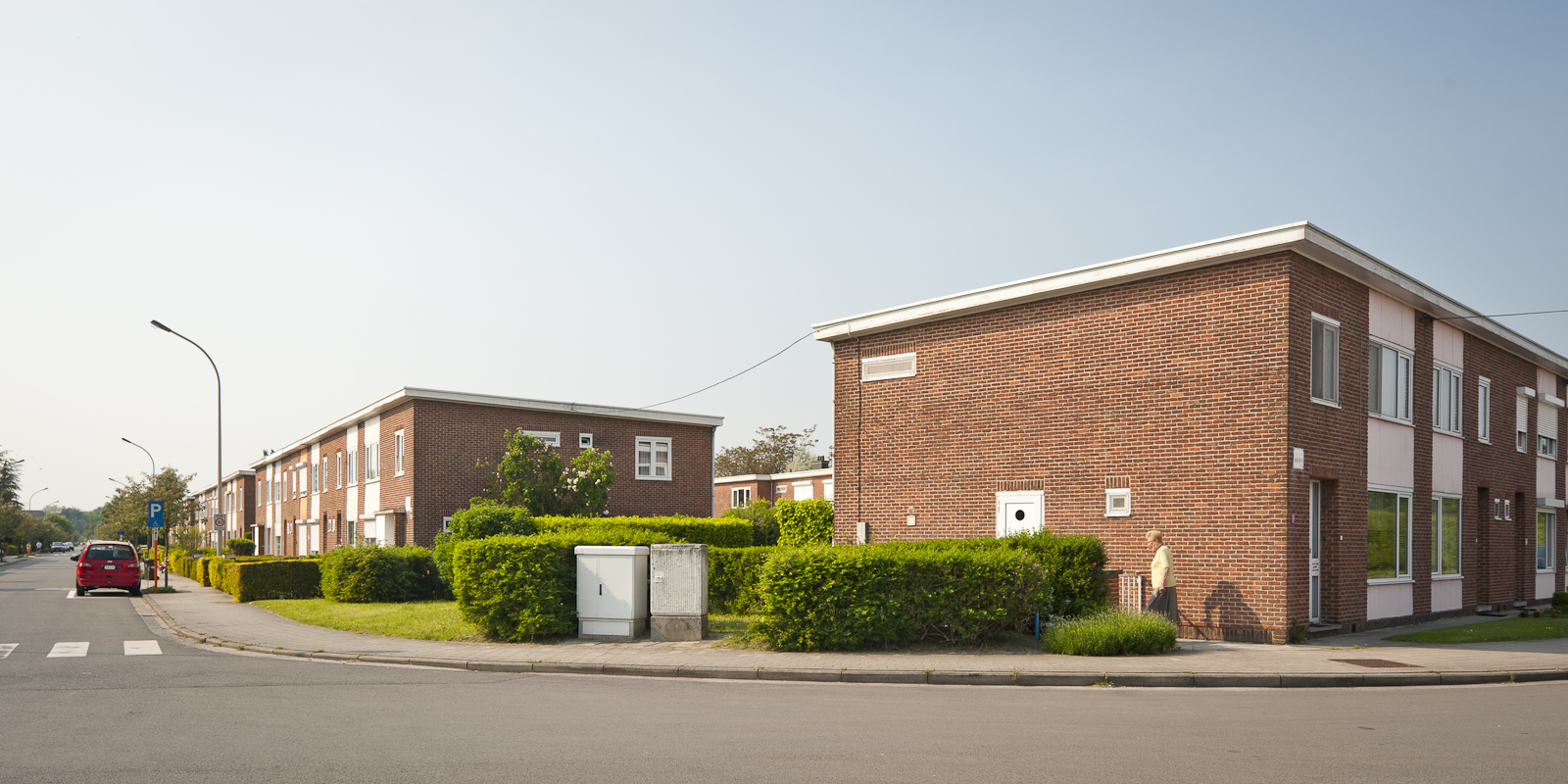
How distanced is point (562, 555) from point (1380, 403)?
14.3m

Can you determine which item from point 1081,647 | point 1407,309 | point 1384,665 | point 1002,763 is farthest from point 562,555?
point 1407,309

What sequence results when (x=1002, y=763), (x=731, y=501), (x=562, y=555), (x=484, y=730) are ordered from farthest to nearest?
(x=731, y=501) → (x=562, y=555) → (x=484, y=730) → (x=1002, y=763)

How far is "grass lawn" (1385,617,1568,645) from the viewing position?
55.5 ft

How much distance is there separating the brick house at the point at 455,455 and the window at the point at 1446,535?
23.6 metres

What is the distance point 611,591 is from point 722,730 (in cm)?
719

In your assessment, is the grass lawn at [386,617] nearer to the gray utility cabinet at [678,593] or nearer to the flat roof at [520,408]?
the gray utility cabinet at [678,593]

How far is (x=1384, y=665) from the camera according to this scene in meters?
13.4

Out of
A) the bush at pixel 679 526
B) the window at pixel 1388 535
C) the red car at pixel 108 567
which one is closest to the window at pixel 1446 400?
the window at pixel 1388 535

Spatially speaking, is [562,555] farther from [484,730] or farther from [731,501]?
[731,501]

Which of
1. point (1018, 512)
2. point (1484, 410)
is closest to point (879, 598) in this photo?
point (1018, 512)

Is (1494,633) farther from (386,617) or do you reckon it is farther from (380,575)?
(380,575)

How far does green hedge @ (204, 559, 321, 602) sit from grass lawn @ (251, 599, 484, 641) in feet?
5.17

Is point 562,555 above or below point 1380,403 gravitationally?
below

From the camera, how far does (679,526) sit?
90.7ft
